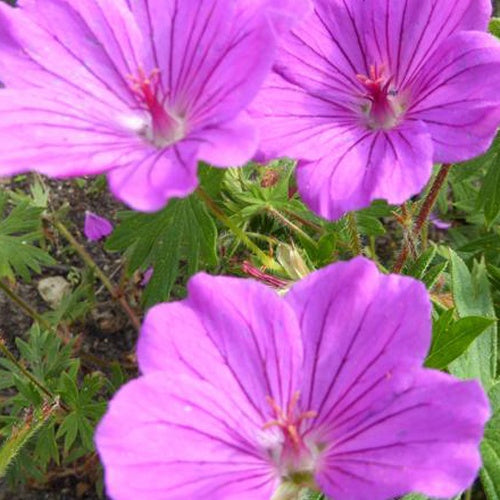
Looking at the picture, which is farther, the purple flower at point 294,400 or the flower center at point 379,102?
the flower center at point 379,102

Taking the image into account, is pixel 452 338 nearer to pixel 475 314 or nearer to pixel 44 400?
pixel 475 314

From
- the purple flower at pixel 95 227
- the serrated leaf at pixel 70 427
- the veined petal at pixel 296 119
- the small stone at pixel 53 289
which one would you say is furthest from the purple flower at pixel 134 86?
the small stone at pixel 53 289

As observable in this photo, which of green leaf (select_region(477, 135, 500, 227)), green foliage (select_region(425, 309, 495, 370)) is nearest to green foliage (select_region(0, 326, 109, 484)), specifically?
green foliage (select_region(425, 309, 495, 370))

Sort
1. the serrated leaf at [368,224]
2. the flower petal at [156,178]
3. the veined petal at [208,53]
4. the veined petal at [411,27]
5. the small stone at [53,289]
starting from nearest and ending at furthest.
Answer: the flower petal at [156,178], the veined petal at [208,53], the veined petal at [411,27], the serrated leaf at [368,224], the small stone at [53,289]

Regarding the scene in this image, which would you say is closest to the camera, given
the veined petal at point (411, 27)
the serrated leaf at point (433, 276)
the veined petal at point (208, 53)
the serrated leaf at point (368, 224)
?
the veined petal at point (208, 53)

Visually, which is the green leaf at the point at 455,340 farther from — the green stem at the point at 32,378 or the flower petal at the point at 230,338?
the green stem at the point at 32,378

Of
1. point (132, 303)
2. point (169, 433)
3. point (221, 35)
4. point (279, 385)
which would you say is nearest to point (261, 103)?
point (221, 35)

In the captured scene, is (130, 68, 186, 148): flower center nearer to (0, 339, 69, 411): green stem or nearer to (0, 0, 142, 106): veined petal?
(0, 0, 142, 106): veined petal
